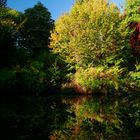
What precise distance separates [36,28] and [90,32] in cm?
1417

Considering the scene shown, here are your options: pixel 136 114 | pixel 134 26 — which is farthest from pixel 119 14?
pixel 136 114

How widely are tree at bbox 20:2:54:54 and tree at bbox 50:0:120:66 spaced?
32.7ft

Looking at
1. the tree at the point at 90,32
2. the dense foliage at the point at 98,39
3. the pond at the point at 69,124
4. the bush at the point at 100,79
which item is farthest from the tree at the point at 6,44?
the pond at the point at 69,124

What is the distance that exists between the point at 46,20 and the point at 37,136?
4200 cm

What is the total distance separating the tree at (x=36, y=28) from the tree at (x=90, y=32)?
995cm

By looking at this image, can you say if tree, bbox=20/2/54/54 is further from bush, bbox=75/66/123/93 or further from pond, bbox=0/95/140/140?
pond, bbox=0/95/140/140

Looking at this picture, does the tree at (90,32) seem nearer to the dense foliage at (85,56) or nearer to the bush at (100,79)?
the dense foliage at (85,56)

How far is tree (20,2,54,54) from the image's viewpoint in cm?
5325

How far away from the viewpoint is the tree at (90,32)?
1640 inches

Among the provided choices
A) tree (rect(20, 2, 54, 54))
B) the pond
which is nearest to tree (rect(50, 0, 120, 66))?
tree (rect(20, 2, 54, 54))

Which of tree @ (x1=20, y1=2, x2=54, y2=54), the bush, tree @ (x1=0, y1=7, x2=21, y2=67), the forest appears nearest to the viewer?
the forest

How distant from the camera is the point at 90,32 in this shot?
136 feet

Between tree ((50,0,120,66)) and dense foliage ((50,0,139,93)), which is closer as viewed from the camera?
dense foliage ((50,0,139,93))

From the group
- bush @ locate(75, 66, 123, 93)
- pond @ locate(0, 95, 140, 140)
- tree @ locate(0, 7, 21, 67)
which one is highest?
tree @ locate(0, 7, 21, 67)
